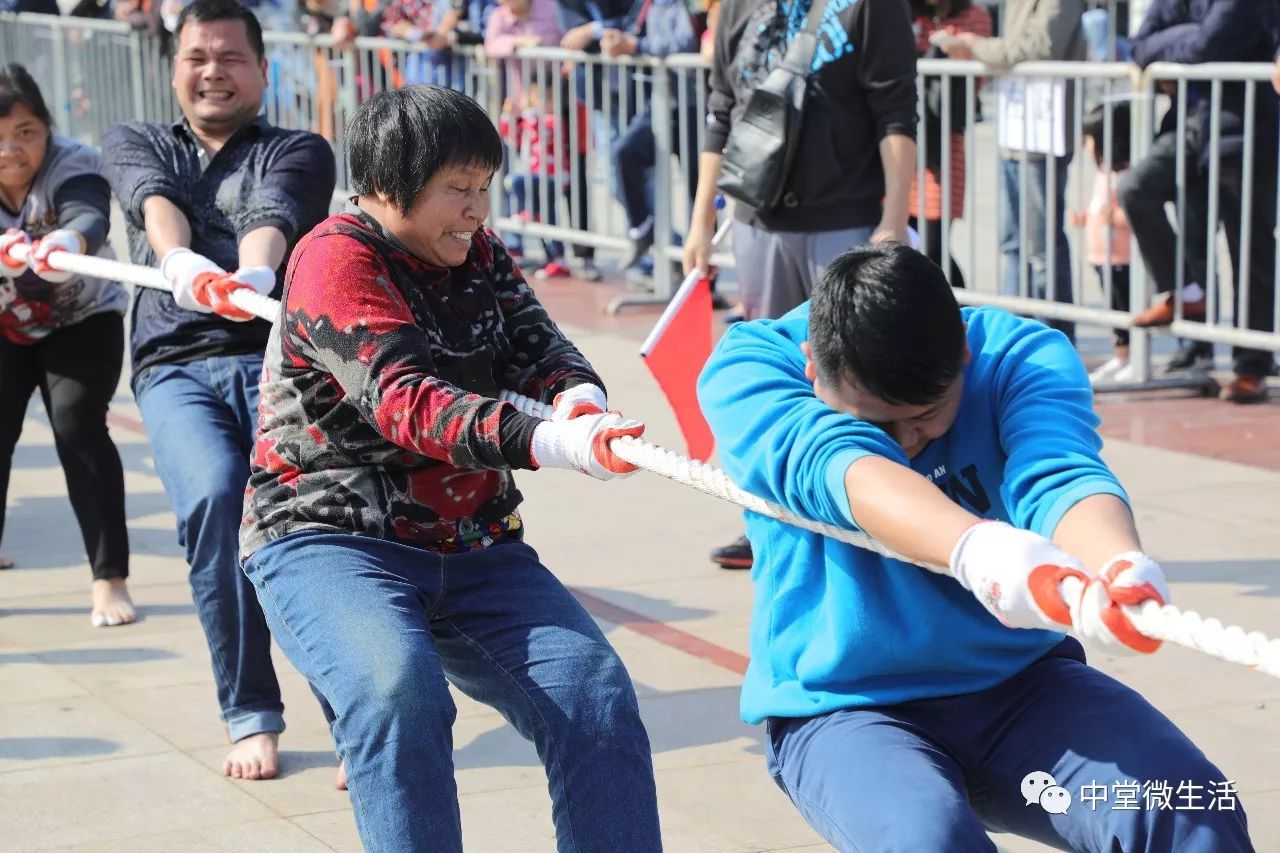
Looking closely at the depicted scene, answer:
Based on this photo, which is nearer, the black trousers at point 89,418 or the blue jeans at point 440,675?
the blue jeans at point 440,675

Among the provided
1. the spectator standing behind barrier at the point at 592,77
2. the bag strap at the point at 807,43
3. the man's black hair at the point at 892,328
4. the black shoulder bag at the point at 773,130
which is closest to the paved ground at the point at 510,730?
the black shoulder bag at the point at 773,130

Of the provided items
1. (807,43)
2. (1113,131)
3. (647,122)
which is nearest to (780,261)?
(807,43)

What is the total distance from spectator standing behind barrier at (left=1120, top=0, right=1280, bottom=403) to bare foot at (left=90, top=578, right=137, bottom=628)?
448 centimetres

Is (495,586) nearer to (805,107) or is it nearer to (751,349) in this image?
(751,349)

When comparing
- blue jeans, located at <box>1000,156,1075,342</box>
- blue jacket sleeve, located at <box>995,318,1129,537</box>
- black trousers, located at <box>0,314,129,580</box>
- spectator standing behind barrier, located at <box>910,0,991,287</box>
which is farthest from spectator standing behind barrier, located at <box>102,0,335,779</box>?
spectator standing behind barrier, located at <box>910,0,991,287</box>

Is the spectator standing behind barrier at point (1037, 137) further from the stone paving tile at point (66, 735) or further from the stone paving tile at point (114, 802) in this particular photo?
the stone paving tile at point (114, 802)

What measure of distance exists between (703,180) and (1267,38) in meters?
3.15

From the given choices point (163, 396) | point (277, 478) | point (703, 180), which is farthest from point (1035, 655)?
point (703, 180)

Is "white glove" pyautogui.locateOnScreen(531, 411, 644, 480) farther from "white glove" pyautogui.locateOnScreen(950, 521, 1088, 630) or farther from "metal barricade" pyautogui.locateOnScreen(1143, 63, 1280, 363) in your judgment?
"metal barricade" pyautogui.locateOnScreen(1143, 63, 1280, 363)

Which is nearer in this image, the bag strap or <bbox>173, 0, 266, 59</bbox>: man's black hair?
<bbox>173, 0, 266, 59</bbox>: man's black hair

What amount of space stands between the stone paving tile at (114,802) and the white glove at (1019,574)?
212 centimetres

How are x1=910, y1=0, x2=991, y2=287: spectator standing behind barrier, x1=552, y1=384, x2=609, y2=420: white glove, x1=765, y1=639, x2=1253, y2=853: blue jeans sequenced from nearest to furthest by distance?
x1=765, y1=639, x2=1253, y2=853: blue jeans
x1=552, y1=384, x2=609, y2=420: white glove
x1=910, y1=0, x2=991, y2=287: spectator standing behind barrier

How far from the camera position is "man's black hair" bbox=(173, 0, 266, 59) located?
14.6 ft

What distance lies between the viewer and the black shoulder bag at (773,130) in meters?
5.48
